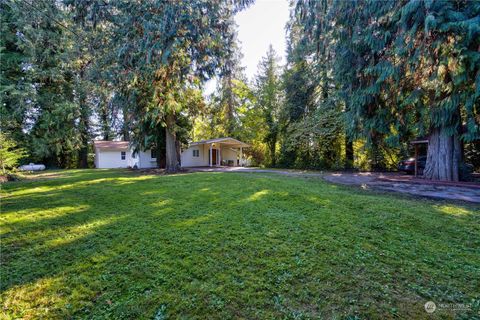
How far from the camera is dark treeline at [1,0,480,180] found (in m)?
6.68

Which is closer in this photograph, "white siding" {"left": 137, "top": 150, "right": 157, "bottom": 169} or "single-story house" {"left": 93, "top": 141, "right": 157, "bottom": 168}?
"white siding" {"left": 137, "top": 150, "right": 157, "bottom": 169}

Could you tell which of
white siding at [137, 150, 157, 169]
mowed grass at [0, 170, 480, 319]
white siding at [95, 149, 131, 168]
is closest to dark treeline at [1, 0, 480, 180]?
white siding at [137, 150, 157, 169]

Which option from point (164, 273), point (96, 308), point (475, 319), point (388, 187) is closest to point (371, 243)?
point (475, 319)

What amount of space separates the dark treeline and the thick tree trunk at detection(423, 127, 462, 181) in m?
0.04

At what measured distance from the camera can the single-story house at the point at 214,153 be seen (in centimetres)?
2151

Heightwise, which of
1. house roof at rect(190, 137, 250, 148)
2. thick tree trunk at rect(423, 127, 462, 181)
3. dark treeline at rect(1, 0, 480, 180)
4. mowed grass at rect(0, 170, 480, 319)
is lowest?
mowed grass at rect(0, 170, 480, 319)

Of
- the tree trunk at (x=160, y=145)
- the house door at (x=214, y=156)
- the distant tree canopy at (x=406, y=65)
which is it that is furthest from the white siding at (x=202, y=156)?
the distant tree canopy at (x=406, y=65)

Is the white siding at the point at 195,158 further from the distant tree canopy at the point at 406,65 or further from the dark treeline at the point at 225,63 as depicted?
the distant tree canopy at the point at 406,65

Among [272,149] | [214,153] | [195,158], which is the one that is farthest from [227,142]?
[272,149]

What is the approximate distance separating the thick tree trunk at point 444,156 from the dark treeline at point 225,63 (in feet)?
0.14

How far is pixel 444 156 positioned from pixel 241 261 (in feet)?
35.7

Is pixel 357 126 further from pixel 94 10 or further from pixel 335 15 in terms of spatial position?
pixel 94 10

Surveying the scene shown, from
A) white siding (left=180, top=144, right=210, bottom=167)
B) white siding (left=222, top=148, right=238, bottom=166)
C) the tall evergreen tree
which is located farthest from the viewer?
white siding (left=222, top=148, right=238, bottom=166)

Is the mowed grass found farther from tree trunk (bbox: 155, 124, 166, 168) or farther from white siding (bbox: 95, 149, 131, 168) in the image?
white siding (bbox: 95, 149, 131, 168)
